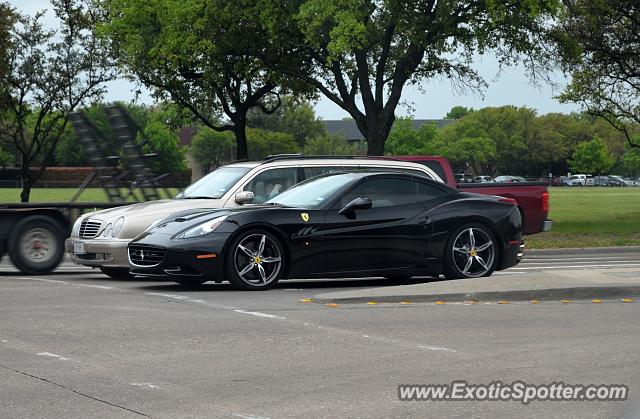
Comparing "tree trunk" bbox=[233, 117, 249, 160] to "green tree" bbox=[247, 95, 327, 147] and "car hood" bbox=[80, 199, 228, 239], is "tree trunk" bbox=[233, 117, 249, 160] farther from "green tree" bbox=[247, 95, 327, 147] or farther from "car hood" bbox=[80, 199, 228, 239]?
"green tree" bbox=[247, 95, 327, 147]

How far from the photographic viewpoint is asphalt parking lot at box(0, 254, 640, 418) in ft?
22.6

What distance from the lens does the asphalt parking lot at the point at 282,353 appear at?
6.90 meters

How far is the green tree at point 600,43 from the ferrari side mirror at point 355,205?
24.2m

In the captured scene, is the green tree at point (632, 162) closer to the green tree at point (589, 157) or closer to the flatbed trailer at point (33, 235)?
the green tree at point (589, 157)

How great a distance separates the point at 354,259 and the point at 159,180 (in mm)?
7435

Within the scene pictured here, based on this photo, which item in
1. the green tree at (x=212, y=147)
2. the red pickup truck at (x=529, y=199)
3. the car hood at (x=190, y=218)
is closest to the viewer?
the car hood at (x=190, y=218)

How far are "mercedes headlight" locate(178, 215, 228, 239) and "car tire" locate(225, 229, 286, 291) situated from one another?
275mm

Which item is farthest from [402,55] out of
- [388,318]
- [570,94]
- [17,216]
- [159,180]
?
[388,318]

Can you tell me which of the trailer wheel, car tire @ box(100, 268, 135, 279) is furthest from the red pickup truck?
the trailer wheel

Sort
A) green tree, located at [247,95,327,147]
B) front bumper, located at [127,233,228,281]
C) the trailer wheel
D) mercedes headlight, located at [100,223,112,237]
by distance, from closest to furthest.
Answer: front bumper, located at [127,233,228,281], mercedes headlight, located at [100,223,112,237], the trailer wheel, green tree, located at [247,95,327,147]

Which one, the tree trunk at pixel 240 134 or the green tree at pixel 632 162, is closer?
the tree trunk at pixel 240 134

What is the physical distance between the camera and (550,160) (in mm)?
158500

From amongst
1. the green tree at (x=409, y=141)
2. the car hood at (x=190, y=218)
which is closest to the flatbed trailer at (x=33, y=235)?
the car hood at (x=190, y=218)

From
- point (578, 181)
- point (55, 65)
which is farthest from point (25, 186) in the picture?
point (578, 181)
